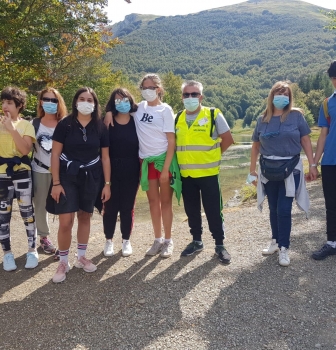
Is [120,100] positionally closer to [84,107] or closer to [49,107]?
[84,107]

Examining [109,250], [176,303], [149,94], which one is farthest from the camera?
[109,250]

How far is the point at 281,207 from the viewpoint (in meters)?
Result: 4.49

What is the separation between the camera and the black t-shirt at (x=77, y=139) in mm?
4027

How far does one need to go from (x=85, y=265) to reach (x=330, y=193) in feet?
11.1

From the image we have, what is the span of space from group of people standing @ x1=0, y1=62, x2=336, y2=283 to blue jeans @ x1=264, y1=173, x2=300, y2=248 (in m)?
0.01

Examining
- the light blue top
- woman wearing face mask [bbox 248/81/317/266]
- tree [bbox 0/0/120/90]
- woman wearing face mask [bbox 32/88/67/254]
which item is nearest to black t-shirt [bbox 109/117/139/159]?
woman wearing face mask [bbox 32/88/67/254]

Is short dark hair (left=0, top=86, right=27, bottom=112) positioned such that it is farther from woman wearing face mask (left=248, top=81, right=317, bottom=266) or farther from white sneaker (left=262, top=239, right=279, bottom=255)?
white sneaker (left=262, top=239, right=279, bottom=255)

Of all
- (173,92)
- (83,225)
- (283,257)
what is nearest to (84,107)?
(83,225)

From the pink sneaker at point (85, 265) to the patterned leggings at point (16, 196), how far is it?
2.54 feet

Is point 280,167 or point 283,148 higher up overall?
→ point 283,148

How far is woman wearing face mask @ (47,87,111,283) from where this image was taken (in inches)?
159

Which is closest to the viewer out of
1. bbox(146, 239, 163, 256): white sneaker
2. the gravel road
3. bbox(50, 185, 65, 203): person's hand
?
the gravel road

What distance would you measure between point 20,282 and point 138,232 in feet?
10.2

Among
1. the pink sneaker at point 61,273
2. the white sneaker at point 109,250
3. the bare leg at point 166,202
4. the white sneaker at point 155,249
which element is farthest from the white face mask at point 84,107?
the white sneaker at point 155,249
